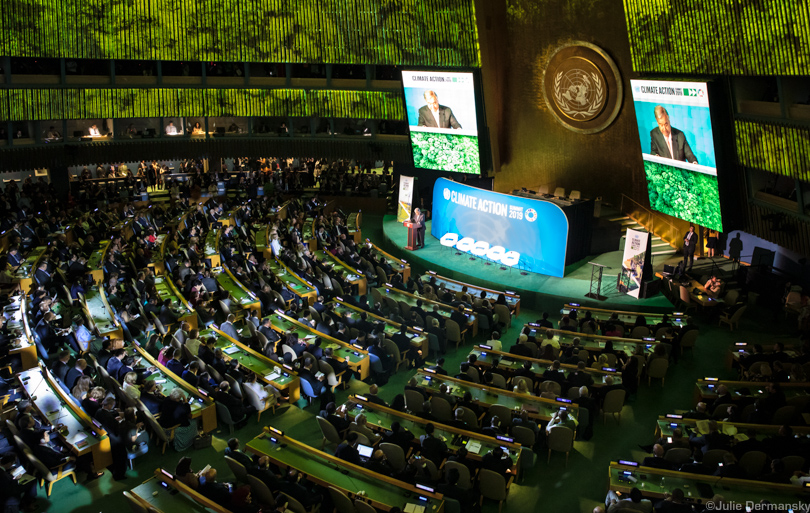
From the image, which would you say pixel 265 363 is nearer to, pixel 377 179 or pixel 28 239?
pixel 28 239

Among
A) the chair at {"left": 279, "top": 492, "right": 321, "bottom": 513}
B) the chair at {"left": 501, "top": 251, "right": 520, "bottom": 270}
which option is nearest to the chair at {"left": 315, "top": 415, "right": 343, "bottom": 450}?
the chair at {"left": 279, "top": 492, "right": 321, "bottom": 513}

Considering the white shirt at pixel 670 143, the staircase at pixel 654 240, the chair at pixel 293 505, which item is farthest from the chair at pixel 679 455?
the staircase at pixel 654 240

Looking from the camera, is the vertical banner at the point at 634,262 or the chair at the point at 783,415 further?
the vertical banner at the point at 634,262

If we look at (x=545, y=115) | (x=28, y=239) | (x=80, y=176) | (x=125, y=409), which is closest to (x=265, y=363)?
(x=125, y=409)

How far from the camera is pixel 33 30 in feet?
74.7

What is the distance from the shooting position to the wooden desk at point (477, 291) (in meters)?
17.0

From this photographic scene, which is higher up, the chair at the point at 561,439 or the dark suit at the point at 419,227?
the dark suit at the point at 419,227

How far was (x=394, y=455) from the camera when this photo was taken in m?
9.74

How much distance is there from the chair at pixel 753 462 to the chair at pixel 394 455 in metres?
5.08

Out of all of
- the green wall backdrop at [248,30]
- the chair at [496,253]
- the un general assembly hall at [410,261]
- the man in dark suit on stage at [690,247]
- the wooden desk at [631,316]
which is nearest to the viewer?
the un general assembly hall at [410,261]

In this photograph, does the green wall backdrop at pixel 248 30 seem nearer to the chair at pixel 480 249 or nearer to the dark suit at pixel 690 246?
the chair at pixel 480 249

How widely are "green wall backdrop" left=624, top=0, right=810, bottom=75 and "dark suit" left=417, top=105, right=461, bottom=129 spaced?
21.9ft

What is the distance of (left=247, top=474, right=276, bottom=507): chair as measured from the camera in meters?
8.82

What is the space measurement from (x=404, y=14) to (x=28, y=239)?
14.7 meters
